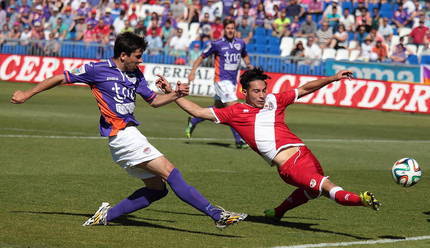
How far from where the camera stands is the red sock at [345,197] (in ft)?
28.3

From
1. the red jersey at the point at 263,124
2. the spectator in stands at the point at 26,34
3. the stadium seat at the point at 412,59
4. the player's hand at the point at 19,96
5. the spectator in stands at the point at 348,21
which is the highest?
the player's hand at the point at 19,96

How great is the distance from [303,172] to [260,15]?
26.2 meters

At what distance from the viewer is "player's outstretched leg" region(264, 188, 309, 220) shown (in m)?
9.78

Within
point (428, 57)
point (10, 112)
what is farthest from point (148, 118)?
point (428, 57)

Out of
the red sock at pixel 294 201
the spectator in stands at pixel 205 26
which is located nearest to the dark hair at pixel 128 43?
the red sock at pixel 294 201

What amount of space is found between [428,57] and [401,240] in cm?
2197

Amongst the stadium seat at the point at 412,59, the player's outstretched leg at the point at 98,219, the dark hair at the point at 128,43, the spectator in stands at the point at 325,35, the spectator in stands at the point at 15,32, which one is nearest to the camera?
the dark hair at the point at 128,43

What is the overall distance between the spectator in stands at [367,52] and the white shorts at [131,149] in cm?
2254

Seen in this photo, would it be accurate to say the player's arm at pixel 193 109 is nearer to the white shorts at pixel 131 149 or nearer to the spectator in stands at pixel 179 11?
the white shorts at pixel 131 149

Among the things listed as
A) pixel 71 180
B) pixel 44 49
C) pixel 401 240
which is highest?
pixel 401 240

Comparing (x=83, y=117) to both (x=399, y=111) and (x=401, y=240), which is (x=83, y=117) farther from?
(x=401, y=240)

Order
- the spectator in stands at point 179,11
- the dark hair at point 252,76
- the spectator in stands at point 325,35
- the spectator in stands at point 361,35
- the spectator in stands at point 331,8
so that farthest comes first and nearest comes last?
the spectator in stands at point 179,11 < the spectator in stands at point 331,8 < the spectator in stands at point 361,35 < the spectator in stands at point 325,35 < the dark hair at point 252,76

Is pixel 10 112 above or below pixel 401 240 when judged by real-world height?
below

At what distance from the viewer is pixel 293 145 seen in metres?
9.48
